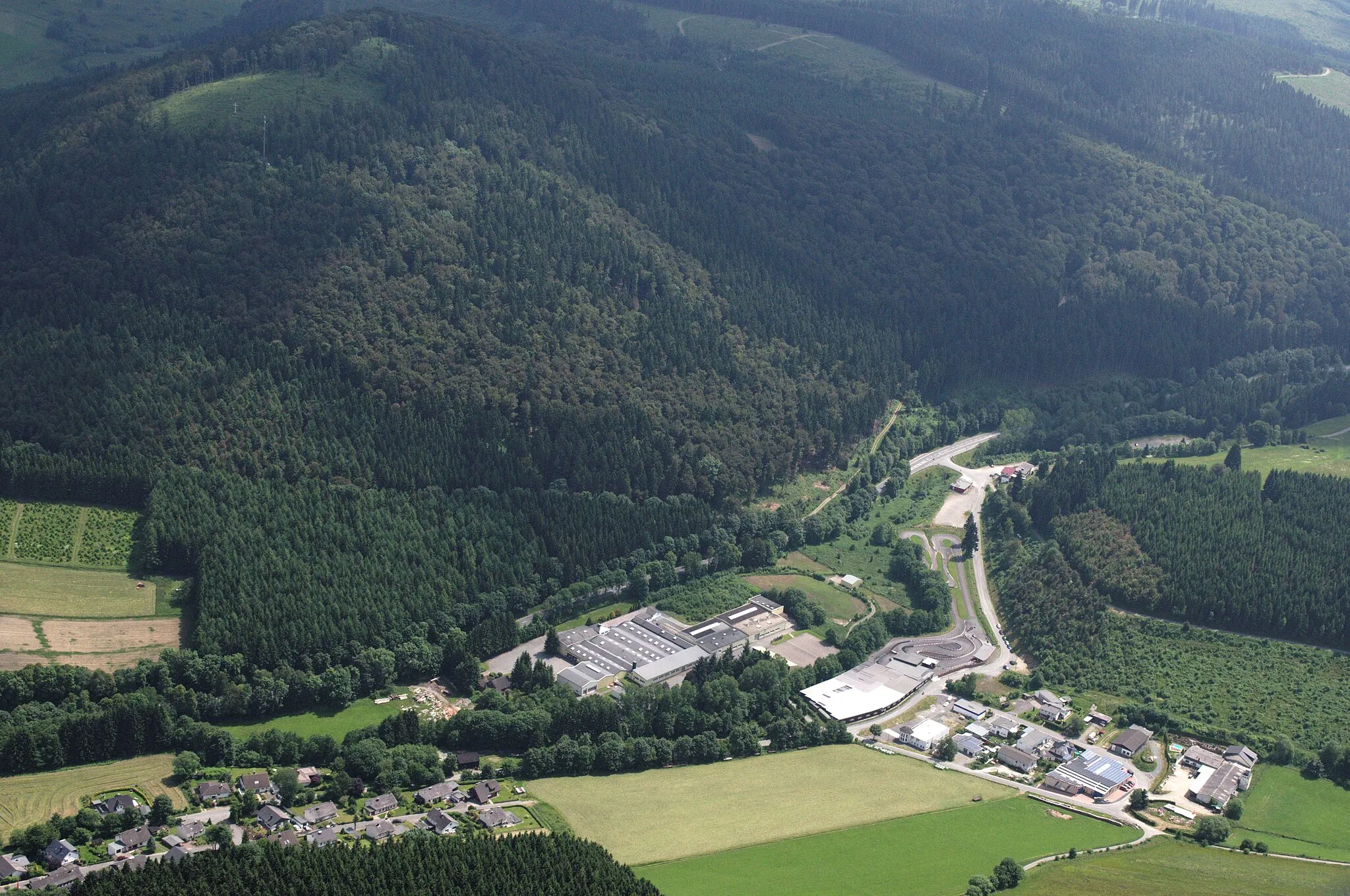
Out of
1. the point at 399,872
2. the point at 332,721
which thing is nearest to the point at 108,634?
the point at 332,721

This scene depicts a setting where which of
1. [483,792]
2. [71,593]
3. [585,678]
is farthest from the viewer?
[585,678]

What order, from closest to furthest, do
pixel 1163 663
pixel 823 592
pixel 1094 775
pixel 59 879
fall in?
pixel 59 879 < pixel 1094 775 < pixel 1163 663 < pixel 823 592

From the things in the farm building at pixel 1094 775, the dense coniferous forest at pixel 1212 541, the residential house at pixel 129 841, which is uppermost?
the dense coniferous forest at pixel 1212 541

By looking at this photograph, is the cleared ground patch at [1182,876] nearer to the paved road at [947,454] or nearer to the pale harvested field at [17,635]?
the pale harvested field at [17,635]

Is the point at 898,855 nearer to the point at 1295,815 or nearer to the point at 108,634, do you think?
the point at 1295,815

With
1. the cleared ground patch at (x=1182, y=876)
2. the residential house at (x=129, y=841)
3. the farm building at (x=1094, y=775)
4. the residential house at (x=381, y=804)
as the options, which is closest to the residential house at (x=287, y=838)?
the residential house at (x=381, y=804)

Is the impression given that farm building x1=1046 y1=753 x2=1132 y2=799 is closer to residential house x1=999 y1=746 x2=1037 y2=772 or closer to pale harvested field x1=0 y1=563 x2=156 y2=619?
residential house x1=999 y1=746 x2=1037 y2=772
